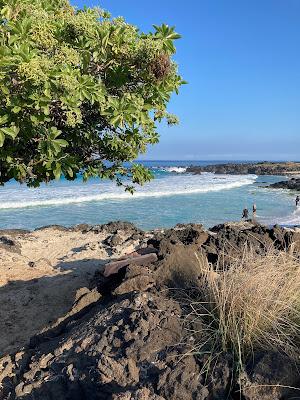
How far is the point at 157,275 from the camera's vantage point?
5.44 m

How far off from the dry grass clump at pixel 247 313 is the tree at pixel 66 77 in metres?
1.92

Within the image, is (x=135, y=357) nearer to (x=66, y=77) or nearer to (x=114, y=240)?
(x=66, y=77)

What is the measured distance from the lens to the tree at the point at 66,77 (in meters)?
3.99

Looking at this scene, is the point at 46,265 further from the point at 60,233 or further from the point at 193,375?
the point at 193,375

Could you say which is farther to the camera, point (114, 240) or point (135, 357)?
point (114, 240)

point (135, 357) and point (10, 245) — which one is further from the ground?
point (135, 357)

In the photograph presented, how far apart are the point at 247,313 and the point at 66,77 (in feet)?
8.58

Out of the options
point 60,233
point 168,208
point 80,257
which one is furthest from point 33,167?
point 168,208

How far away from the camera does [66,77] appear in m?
3.91

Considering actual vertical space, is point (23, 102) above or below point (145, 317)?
above

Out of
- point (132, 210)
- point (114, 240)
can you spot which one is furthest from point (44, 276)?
point (132, 210)

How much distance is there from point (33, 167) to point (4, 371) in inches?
95.3

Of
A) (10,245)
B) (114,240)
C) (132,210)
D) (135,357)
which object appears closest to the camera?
(135,357)

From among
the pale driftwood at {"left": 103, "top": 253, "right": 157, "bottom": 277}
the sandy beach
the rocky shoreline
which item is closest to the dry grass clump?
the rocky shoreline
